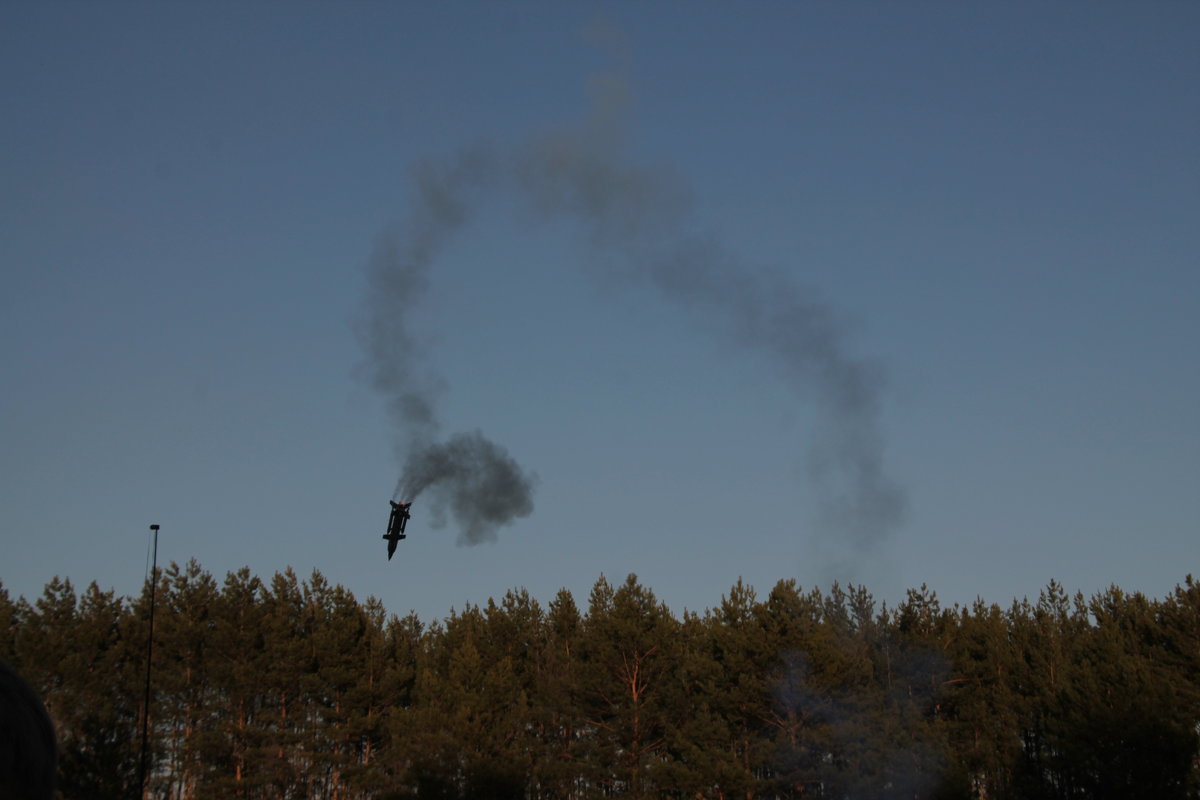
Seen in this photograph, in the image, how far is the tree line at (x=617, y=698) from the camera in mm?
56625

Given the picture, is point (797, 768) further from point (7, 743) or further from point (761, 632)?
point (7, 743)

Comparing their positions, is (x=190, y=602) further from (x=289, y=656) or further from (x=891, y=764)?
(x=891, y=764)

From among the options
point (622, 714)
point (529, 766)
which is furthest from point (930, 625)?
point (529, 766)

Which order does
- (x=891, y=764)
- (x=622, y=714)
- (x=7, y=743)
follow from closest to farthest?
1. (x=7, y=743)
2. (x=891, y=764)
3. (x=622, y=714)

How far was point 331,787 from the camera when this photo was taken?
7088 centimetres

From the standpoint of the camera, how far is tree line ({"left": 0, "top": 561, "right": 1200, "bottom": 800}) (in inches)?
2229

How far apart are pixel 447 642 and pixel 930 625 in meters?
30.7

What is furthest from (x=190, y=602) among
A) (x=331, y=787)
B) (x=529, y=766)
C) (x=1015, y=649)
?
(x=1015, y=649)

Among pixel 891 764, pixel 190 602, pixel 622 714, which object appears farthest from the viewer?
pixel 190 602

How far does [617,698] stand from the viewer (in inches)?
2459

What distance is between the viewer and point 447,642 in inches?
2933

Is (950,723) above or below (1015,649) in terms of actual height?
below

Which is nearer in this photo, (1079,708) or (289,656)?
(1079,708)

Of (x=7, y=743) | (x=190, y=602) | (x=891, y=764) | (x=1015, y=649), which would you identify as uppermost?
(x=190, y=602)
